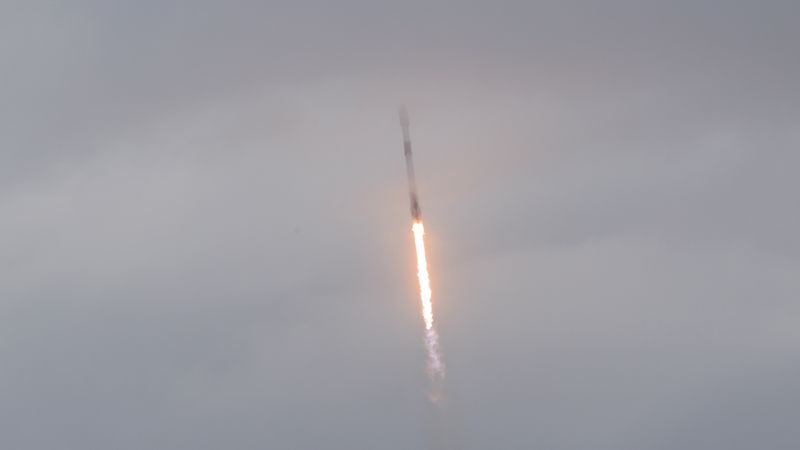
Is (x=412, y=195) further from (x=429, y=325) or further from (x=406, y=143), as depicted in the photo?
(x=429, y=325)

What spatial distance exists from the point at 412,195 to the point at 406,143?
12.1ft

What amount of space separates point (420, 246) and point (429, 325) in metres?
5.34

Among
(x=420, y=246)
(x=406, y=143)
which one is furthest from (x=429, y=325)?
(x=406, y=143)

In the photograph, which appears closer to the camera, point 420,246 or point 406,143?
point 406,143

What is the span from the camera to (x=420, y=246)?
5172 inches

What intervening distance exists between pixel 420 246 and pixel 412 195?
7757mm

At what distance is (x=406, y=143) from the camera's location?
122 m

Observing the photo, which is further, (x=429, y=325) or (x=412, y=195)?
(x=429, y=325)

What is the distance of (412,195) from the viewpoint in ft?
407

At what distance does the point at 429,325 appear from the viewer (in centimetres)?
13425

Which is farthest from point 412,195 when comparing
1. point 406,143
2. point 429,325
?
point 429,325

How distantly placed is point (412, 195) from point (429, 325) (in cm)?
1246
